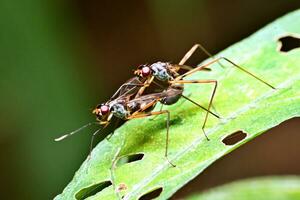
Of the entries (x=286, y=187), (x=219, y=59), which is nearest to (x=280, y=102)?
(x=219, y=59)

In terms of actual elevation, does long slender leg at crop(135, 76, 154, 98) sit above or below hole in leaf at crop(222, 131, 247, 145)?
above

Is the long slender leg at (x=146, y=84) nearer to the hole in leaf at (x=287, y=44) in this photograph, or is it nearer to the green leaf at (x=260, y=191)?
the hole in leaf at (x=287, y=44)

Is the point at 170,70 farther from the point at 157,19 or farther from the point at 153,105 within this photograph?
the point at 157,19

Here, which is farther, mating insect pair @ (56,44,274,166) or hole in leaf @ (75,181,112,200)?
mating insect pair @ (56,44,274,166)

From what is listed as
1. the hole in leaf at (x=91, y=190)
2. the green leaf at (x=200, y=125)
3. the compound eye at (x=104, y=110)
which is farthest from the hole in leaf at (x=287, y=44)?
the hole in leaf at (x=91, y=190)

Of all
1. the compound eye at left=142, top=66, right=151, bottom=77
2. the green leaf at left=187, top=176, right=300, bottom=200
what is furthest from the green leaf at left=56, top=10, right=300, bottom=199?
the green leaf at left=187, top=176, right=300, bottom=200

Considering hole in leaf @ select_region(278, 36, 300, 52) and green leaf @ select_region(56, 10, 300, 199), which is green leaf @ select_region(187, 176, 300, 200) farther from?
hole in leaf @ select_region(278, 36, 300, 52)
